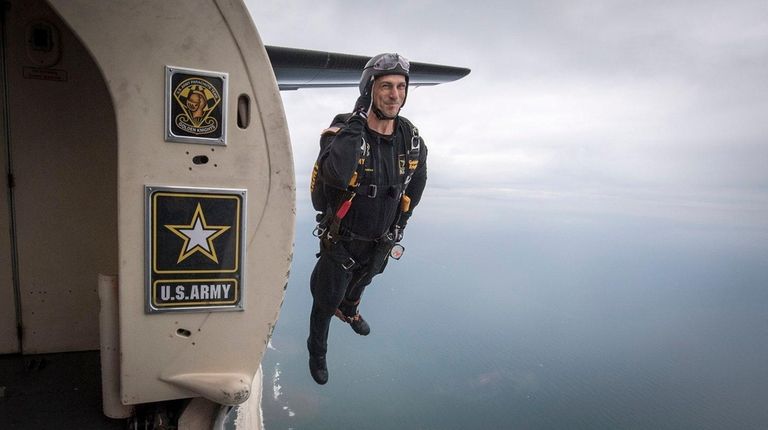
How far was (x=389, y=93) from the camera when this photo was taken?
2744mm

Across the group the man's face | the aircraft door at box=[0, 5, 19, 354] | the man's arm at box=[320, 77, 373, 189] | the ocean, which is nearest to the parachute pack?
the man's arm at box=[320, 77, 373, 189]

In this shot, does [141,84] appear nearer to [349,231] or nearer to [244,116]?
[244,116]

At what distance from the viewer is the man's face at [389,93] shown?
8.97ft

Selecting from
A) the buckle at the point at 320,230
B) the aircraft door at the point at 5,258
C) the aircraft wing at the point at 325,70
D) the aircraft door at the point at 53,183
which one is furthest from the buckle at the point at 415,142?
the aircraft door at the point at 5,258

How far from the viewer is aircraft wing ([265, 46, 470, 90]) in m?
3.33

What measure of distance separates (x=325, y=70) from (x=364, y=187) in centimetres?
150

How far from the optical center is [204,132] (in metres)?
1.39

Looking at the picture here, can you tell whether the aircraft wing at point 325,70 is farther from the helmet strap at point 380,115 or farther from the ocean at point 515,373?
the ocean at point 515,373

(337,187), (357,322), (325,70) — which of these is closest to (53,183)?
(337,187)

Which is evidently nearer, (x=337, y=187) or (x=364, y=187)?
(x=337, y=187)

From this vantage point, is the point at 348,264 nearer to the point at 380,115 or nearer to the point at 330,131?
the point at 330,131

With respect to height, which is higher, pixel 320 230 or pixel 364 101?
pixel 364 101

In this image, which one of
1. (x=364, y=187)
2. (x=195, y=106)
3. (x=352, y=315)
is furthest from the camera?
(x=352, y=315)

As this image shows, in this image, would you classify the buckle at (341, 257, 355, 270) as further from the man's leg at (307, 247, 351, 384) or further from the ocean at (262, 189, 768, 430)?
the ocean at (262, 189, 768, 430)
